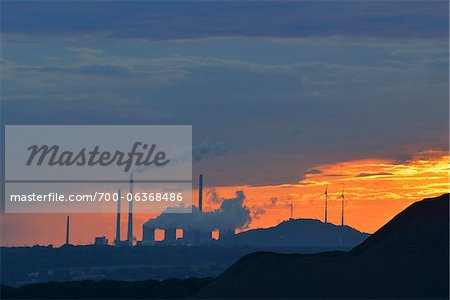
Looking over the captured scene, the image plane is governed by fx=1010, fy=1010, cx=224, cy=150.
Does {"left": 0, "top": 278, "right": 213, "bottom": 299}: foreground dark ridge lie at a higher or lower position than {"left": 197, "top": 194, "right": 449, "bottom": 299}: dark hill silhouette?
lower

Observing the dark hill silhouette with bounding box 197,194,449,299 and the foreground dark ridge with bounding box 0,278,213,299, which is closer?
the dark hill silhouette with bounding box 197,194,449,299

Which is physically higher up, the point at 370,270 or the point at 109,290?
the point at 370,270

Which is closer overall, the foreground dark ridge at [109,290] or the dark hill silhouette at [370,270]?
the dark hill silhouette at [370,270]

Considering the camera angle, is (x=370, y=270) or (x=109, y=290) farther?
(x=109, y=290)

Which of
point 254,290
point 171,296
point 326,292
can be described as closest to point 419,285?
point 326,292

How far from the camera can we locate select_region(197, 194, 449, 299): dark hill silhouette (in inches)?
3959

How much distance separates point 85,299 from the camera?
142 m

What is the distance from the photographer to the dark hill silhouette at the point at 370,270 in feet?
330

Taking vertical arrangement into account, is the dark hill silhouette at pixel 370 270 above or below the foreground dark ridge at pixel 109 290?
above

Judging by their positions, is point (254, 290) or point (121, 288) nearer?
point (254, 290)

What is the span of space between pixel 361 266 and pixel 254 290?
11.7 m

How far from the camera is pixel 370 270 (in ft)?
346

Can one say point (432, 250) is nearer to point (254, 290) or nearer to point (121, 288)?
point (254, 290)

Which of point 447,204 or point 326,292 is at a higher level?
point 447,204
